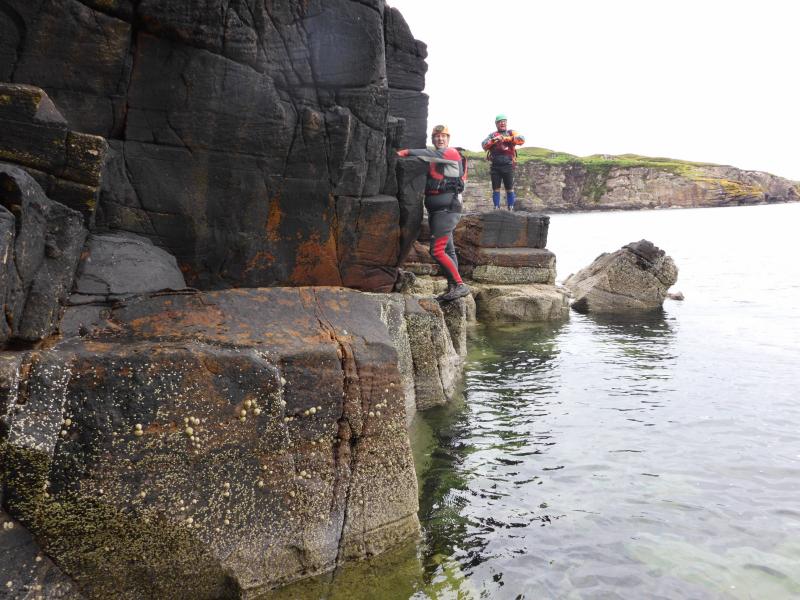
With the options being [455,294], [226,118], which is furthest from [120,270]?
[455,294]

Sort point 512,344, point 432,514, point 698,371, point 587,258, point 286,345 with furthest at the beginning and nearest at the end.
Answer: point 587,258
point 512,344
point 698,371
point 432,514
point 286,345

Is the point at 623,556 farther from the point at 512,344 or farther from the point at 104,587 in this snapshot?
the point at 512,344

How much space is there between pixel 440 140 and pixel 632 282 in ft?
42.8

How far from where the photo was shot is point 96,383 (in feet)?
16.7

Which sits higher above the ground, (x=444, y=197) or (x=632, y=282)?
(x=444, y=197)

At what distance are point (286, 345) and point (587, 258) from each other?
40741 millimetres

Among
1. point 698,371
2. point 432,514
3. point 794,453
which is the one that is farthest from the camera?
point 698,371

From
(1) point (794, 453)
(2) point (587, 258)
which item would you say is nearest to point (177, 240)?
(1) point (794, 453)

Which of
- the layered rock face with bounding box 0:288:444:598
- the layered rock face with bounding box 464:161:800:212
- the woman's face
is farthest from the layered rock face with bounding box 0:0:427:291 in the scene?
the layered rock face with bounding box 464:161:800:212

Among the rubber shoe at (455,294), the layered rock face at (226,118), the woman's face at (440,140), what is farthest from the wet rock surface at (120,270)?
the rubber shoe at (455,294)

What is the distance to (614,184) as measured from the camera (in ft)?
458

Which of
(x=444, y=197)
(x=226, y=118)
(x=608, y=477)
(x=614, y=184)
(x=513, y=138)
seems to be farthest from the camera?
(x=614, y=184)

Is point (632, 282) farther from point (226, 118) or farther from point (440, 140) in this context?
point (226, 118)

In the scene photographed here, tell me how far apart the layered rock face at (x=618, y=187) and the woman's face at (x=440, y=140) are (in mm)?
116126
